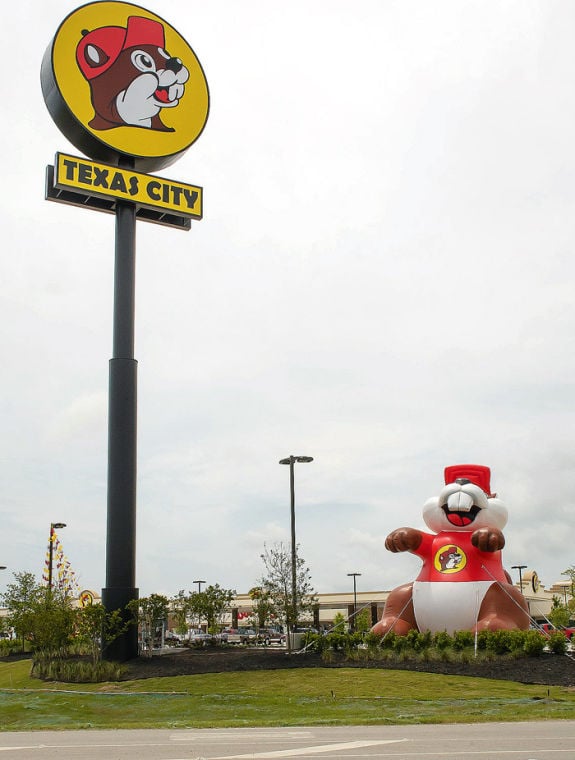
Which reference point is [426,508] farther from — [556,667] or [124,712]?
[124,712]

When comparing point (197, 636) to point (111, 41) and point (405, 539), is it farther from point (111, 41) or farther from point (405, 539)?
point (111, 41)

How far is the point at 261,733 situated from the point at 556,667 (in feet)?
35.2

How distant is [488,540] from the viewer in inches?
970

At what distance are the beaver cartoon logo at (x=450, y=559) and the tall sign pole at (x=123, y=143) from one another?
372 inches

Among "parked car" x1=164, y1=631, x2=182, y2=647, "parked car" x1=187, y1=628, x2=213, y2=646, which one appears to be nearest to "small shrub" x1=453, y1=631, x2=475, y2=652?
"parked car" x1=187, y1=628, x2=213, y2=646

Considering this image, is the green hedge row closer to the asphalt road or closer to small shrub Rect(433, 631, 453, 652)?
small shrub Rect(433, 631, 453, 652)

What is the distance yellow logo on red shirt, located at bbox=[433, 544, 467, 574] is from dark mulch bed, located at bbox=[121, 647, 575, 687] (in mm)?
3728

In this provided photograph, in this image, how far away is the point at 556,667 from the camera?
68.0 feet

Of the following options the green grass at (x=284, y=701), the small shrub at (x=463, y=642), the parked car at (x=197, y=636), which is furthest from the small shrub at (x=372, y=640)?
the parked car at (x=197, y=636)

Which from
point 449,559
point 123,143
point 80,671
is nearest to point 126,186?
point 123,143

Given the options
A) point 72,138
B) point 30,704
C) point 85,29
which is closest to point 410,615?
point 30,704

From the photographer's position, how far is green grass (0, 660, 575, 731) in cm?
1437

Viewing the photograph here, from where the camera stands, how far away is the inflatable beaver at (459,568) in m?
24.9

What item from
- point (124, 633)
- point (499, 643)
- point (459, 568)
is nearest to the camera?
point (499, 643)
